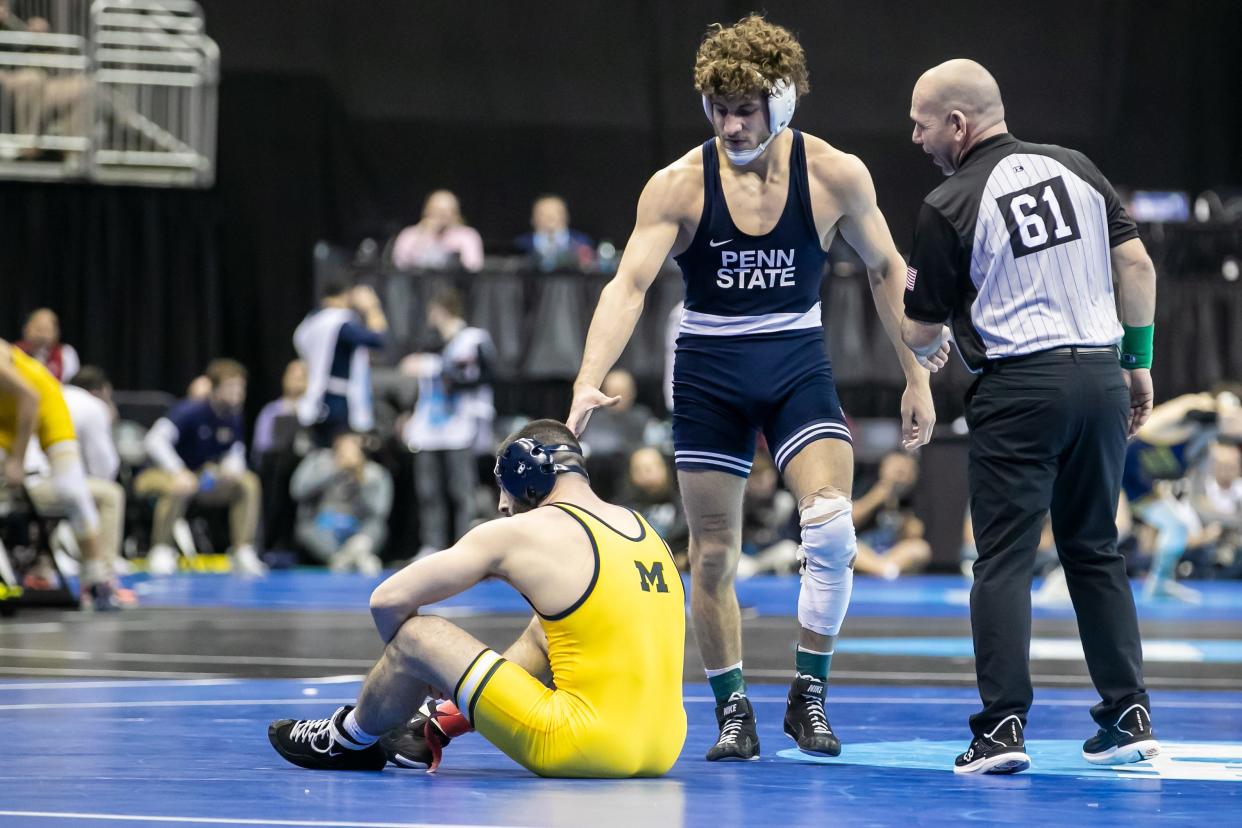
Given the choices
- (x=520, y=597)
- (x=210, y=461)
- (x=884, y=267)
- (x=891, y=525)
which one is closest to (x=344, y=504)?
(x=210, y=461)

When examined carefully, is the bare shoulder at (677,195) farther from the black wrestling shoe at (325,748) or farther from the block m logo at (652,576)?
the black wrestling shoe at (325,748)

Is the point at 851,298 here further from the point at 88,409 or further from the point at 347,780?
the point at 347,780

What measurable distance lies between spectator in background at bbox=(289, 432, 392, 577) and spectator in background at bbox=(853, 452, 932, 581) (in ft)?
12.1

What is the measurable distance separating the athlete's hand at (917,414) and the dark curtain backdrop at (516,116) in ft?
39.4

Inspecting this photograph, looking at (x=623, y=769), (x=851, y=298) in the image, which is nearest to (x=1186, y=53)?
(x=851, y=298)

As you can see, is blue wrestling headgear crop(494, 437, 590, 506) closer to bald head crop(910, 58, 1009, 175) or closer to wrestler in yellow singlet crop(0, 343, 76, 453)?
bald head crop(910, 58, 1009, 175)

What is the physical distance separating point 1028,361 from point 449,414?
9498 millimetres

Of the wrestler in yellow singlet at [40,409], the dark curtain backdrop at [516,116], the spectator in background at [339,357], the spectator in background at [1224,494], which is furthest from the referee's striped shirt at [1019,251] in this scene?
the dark curtain backdrop at [516,116]

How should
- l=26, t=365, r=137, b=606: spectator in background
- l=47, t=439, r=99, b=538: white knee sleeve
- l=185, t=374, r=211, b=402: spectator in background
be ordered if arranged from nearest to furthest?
l=47, t=439, r=99, b=538: white knee sleeve
l=26, t=365, r=137, b=606: spectator in background
l=185, t=374, r=211, b=402: spectator in background

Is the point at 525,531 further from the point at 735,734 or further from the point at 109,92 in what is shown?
the point at 109,92

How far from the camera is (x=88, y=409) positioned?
1124 centimetres

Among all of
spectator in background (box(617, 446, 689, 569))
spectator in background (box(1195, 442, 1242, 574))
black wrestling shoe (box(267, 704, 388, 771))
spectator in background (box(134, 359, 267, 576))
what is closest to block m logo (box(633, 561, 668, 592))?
black wrestling shoe (box(267, 704, 388, 771))

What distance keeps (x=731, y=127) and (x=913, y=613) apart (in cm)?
626

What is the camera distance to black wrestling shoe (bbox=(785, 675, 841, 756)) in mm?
4688
